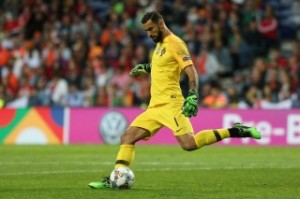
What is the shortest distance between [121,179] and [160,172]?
9.79ft

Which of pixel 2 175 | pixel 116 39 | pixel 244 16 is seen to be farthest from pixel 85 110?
pixel 2 175

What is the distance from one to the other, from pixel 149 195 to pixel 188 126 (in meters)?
1.20

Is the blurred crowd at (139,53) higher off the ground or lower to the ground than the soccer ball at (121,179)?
higher

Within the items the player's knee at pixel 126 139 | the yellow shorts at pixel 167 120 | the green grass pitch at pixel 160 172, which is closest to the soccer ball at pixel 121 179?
the green grass pitch at pixel 160 172

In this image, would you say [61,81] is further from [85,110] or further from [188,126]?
[188,126]

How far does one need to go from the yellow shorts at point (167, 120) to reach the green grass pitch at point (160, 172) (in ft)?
2.44

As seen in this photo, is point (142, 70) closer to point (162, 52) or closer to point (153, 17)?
point (162, 52)

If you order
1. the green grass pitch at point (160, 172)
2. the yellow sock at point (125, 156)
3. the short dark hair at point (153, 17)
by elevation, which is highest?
the short dark hair at point (153, 17)

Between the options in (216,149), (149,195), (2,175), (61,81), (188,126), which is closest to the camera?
(149,195)

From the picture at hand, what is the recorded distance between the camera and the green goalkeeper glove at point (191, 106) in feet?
34.9

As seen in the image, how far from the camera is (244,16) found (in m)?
25.9

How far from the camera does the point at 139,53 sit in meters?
25.2

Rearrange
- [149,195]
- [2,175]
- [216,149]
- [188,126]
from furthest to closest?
[216,149]
[2,175]
[188,126]
[149,195]

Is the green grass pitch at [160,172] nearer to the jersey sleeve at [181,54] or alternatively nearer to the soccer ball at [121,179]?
the soccer ball at [121,179]
